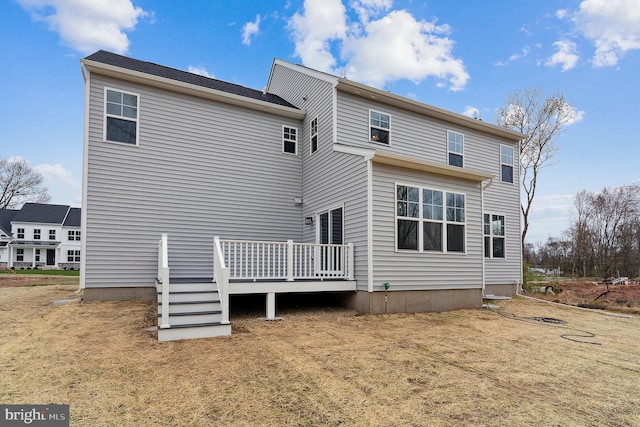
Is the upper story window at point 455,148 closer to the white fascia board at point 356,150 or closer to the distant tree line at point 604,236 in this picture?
the white fascia board at point 356,150

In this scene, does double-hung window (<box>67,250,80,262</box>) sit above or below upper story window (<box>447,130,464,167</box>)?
below

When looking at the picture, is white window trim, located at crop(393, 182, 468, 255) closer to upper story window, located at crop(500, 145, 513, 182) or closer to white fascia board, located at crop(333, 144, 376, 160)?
white fascia board, located at crop(333, 144, 376, 160)

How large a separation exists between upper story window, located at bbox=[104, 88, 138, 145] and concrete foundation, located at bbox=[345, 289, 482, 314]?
22.6 feet

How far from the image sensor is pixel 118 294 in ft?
28.4

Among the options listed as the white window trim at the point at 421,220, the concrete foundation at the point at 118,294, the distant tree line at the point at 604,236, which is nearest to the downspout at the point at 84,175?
the concrete foundation at the point at 118,294

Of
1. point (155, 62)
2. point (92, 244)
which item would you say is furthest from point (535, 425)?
point (155, 62)

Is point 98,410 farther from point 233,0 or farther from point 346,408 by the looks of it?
point 233,0

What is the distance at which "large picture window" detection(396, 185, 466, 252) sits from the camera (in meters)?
8.23

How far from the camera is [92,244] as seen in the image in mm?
8445

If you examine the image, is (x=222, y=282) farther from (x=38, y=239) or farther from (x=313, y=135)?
(x=38, y=239)

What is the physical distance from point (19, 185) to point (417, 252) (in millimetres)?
44564

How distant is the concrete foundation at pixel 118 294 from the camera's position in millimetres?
8422

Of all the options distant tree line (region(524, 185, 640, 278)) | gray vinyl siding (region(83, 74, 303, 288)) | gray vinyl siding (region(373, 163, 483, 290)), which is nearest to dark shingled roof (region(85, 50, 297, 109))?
gray vinyl siding (region(83, 74, 303, 288))

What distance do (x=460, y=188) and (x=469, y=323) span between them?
3.53m
